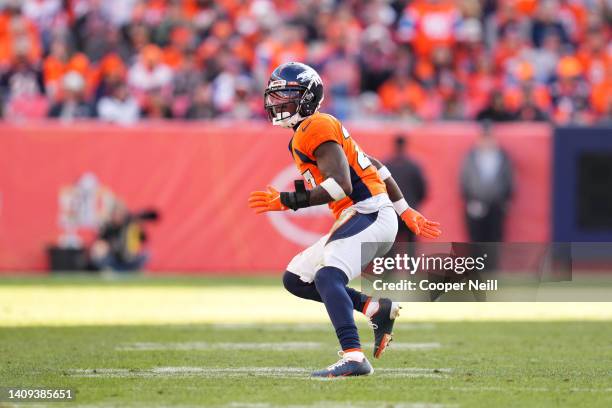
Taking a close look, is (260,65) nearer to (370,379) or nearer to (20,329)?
(20,329)

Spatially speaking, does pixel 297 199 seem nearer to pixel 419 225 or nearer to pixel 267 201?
pixel 267 201

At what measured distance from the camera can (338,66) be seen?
57.7 ft

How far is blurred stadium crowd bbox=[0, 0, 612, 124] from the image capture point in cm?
1723

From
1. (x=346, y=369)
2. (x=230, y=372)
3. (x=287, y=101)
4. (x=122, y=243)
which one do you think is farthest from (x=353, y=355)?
(x=122, y=243)

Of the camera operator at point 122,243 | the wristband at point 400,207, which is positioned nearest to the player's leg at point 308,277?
the wristband at point 400,207

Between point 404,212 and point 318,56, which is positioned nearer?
point 404,212

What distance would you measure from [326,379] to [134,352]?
190 centimetres

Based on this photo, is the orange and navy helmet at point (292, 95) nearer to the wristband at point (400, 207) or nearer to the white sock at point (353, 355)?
the wristband at point (400, 207)

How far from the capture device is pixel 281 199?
690 centimetres

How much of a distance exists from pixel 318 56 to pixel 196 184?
278 cm

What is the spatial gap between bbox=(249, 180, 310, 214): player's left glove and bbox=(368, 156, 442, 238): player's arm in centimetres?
76

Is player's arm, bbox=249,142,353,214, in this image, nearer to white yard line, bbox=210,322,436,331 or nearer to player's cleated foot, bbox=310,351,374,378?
player's cleated foot, bbox=310,351,374,378

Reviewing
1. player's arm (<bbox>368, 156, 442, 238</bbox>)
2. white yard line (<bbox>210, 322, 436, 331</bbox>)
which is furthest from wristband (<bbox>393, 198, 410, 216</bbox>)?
white yard line (<bbox>210, 322, 436, 331</bbox>)

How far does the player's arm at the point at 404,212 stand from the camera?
24.8ft
